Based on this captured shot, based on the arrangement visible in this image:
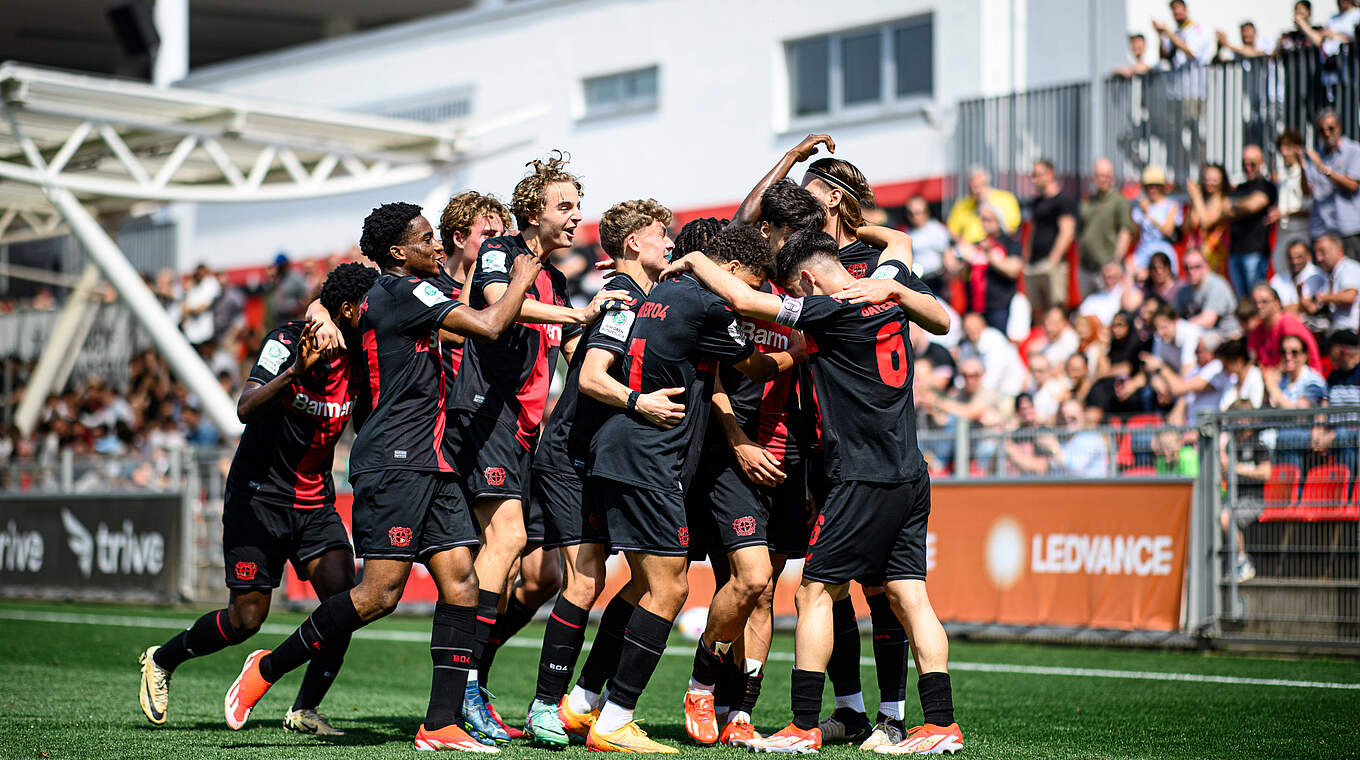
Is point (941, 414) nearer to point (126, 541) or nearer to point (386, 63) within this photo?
point (126, 541)

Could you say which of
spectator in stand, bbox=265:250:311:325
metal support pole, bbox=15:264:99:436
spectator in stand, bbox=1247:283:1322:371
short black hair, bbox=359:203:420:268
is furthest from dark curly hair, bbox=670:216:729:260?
metal support pole, bbox=15:264:99:436

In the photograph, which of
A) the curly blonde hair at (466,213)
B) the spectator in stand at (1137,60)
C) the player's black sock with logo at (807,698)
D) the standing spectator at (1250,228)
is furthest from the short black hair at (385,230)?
the spectator in stand at (1137,60)

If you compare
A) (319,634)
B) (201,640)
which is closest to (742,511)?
(319,634)

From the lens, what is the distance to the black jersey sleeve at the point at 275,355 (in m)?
7.33

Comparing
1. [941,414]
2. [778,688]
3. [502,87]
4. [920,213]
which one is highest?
[502,87]

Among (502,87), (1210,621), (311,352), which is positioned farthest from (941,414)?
(502,87)

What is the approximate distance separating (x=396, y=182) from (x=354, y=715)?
45.9 feet

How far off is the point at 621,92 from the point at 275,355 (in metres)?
18.3

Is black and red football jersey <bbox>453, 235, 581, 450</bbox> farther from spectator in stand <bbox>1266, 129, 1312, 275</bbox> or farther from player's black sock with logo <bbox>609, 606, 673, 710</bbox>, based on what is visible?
spectator in stand <bbox>1266, 129, 1312, 275</bbox>

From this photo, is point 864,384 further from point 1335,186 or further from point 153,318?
point 153,318

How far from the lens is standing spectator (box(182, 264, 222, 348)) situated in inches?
923

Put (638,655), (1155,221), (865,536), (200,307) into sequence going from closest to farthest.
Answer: (865,536)
(638,655)
(1155,221)
(200,307)

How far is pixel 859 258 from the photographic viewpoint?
23.6ft

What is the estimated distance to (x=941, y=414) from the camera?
14.6 meters
